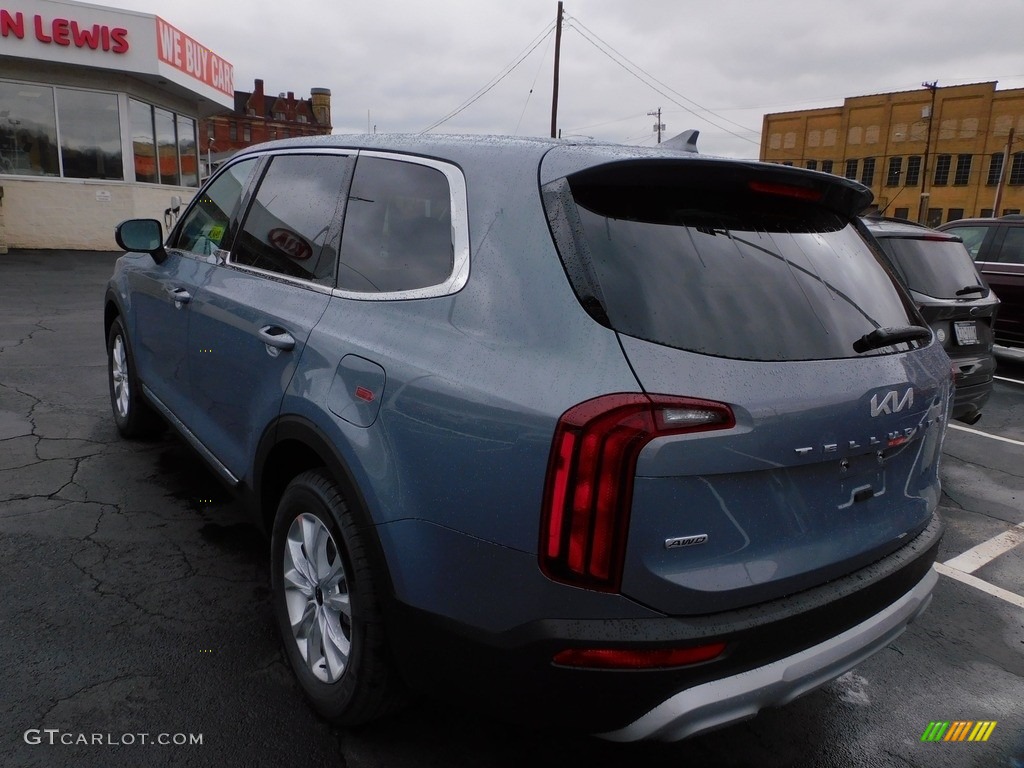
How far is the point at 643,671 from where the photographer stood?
5.51 ft

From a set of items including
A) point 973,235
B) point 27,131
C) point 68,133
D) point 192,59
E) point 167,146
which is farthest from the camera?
point 167,146

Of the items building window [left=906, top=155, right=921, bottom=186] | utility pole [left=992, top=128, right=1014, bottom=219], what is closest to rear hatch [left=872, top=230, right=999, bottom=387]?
utility pole [left=992, top=128, right=1014, bottom=219]

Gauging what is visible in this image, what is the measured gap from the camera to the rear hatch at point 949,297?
5.15 metres

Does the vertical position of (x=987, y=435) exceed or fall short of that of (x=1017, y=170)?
it falls short

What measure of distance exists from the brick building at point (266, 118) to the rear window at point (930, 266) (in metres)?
82.1

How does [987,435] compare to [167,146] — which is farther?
[167,146]

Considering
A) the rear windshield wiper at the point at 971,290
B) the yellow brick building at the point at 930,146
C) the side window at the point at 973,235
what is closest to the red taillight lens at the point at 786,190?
the rear windshield wiper at the point at 971,290

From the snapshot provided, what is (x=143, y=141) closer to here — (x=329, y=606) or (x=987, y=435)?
(x=987, y=435)

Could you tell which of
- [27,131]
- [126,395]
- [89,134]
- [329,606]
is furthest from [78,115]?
[329,606]

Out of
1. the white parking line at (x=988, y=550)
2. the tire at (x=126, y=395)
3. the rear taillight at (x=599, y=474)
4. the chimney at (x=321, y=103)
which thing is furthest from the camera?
the chimney at (x=321, y=103)

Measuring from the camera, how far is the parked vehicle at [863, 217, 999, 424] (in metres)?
5.12

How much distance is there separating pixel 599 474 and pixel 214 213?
284 cm

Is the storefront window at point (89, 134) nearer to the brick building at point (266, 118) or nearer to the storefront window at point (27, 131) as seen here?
the storefront window at point (27, 131)

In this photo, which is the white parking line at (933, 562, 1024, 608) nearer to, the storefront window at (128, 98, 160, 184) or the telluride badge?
the telluride badge
